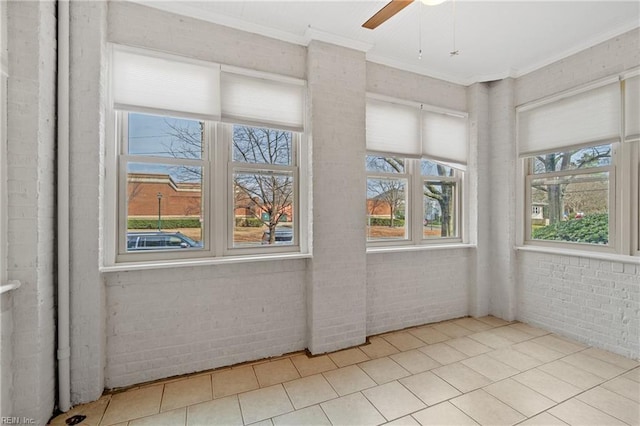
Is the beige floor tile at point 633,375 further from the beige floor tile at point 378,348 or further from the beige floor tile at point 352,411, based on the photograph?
the beige floor tile at point 352,411

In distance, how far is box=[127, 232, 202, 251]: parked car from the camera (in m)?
2.48

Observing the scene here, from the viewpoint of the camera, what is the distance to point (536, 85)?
3.47m

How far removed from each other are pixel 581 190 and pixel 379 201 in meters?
2.16

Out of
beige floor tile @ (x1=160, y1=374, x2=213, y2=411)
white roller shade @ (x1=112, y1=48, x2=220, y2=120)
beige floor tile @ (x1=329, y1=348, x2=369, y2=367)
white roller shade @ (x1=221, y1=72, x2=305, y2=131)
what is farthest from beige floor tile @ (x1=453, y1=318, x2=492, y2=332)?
white roller shade @ (x1=112, y1=48, x2=220, y2=120)

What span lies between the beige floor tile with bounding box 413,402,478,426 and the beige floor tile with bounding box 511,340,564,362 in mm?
1319

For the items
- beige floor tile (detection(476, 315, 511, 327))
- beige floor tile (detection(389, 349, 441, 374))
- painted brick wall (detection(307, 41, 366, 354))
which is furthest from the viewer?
beige floor tile (detection(476, 315, 511, 327))

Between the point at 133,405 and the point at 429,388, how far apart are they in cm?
223

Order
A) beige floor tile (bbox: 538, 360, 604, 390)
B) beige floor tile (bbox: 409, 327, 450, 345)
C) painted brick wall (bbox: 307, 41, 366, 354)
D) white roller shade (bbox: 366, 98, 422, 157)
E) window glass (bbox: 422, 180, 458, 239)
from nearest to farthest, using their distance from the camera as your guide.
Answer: beige floor tile (bbox: 538, 360, 604, 390) → painted brick wall (bbox: 307, 41, 366, 354) → beige floor tile (bbox: 409, 327, 450, 345) → white roller shade (bbox: 366, 98, 422, 157) → window glass (bbox: 422, 180, 458, 239)

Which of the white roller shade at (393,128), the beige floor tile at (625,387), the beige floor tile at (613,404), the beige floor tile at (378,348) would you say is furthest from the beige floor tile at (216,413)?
the beige floor tile at (625,387)

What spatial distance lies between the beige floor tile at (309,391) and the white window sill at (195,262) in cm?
105

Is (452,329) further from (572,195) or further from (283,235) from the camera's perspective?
(283,235)

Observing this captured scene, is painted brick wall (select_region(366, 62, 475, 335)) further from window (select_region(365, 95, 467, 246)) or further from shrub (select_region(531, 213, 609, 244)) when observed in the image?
shrub (select_region(531, 213, 609, 244))

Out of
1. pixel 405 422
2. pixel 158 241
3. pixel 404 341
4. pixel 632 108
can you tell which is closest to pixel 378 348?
pixel 404 341

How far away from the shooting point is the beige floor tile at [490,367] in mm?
2516
